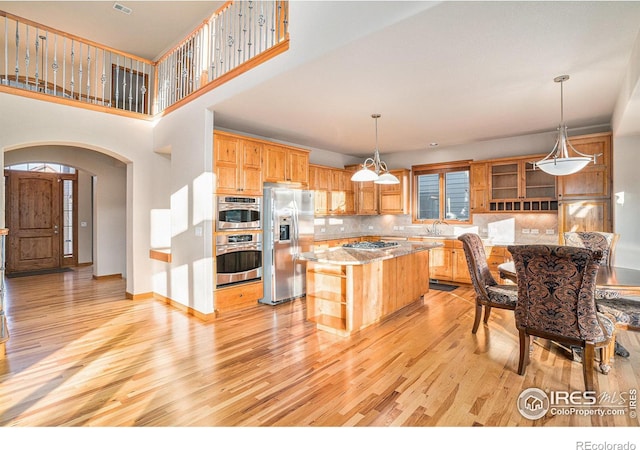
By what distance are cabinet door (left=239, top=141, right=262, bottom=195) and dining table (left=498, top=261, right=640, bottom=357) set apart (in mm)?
3265

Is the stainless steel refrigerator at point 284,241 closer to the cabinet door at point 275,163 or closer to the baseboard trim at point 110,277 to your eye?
the cabinet door at point 275,163

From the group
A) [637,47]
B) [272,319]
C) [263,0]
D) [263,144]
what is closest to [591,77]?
[637,47]

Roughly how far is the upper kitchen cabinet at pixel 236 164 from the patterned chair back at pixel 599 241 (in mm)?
3990

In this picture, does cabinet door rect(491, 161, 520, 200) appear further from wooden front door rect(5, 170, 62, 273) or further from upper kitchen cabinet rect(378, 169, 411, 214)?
wooden front door rect(5, 170, 62, 273)

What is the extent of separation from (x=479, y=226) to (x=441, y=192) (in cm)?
97

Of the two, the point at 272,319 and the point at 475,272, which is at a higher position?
the point at 475,272

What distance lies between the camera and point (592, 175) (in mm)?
4645

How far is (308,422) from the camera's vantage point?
2041mm

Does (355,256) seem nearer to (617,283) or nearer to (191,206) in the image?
(617,283)

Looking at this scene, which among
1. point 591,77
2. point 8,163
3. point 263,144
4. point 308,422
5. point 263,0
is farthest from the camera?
point 8,163

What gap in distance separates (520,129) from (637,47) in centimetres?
274

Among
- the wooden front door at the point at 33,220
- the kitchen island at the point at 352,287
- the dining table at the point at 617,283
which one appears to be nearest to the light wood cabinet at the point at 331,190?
the kitchen island at the point at 352,287

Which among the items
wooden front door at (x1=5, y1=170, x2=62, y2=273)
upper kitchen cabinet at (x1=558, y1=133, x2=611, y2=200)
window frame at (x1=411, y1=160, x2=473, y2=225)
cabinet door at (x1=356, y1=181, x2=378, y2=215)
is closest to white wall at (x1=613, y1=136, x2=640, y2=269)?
upper kitchen cabinet at (x1=558, y1=133, x2=611, y2=200)
